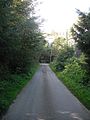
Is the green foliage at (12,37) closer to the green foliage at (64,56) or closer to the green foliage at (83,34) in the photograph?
the green foliage at (83,34)

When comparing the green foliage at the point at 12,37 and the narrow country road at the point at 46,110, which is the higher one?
the green foliage at the point at 12,37

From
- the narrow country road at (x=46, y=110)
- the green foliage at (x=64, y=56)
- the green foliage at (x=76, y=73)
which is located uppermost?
the green foliage at (x=64, y=56)

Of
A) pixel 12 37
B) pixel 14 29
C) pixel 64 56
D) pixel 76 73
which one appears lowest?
pixel 76 73

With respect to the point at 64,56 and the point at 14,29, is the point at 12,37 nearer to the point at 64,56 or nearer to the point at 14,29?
the point at 14,29

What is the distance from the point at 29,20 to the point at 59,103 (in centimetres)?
1324

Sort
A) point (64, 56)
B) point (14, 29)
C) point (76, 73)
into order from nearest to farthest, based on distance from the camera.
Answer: point (14, 29), point (76, 73), point (64, 56)

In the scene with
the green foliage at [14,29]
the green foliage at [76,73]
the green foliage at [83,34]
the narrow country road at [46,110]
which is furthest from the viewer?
the green foliage at [76,73]

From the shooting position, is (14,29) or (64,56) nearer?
(14,29)

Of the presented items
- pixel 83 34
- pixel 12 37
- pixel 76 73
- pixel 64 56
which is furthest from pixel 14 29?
pixel 64 56

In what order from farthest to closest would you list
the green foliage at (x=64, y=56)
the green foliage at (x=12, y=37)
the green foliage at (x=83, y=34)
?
1. the green foliage at (x=64, y=56)
2. the green foliage at (x=83, y=34)
3. the green foliage at (x=12, y=37)

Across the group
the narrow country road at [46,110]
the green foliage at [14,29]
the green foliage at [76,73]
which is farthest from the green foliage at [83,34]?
the narrow country road at [46,110]

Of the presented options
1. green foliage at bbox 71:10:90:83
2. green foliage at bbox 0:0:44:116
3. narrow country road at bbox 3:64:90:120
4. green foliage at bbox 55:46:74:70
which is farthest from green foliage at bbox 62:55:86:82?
green foliage at bbox 55:46:74:70

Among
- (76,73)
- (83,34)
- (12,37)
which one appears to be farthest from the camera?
(76,73)

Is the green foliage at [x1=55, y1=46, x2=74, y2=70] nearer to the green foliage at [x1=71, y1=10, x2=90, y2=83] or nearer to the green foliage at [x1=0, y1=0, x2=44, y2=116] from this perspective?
the green foliage at [x1=0, y1=0, x2=44, y2=116]
